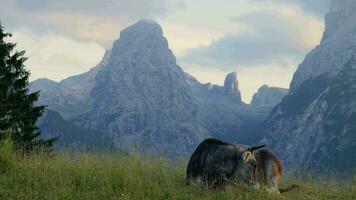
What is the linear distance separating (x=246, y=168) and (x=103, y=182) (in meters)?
3.31

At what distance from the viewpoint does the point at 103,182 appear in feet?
39.7

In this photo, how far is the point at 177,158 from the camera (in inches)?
671

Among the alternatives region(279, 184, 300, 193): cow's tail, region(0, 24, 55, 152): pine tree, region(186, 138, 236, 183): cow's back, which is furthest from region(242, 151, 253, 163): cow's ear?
region(0, 24, 55, 152): pine tree

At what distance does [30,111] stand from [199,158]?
91.1 feet

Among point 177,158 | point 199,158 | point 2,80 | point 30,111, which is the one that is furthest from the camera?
point 30,111

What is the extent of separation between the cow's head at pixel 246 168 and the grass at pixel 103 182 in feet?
1.07

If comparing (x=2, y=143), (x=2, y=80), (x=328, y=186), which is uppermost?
(x=2, y=80)

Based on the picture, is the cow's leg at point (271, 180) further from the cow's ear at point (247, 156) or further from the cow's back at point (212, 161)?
the cow's back at point (212, 161)

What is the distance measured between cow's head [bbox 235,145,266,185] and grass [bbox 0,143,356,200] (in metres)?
0.33

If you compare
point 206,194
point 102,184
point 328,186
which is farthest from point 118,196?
point 328,186

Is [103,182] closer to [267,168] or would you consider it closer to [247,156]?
[247,156]

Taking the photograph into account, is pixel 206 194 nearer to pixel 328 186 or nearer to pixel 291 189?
pixel 291 189

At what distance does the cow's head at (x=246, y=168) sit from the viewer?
1247 centimetres

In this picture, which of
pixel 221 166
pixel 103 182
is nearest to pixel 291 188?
pixel 221 166
